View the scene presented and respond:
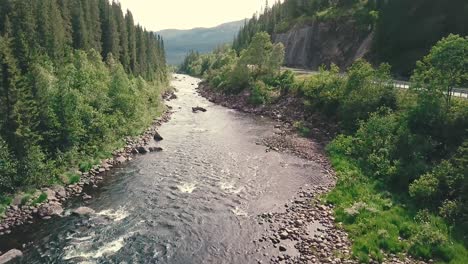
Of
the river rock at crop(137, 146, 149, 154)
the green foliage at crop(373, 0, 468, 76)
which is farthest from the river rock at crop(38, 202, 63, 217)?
the green foliage at crop(373, 0, 468, 76)

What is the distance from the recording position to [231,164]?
138ft

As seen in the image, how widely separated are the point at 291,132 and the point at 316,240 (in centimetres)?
3411

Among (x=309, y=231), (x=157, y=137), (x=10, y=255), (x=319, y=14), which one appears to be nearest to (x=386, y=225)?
(x=309, y=231)

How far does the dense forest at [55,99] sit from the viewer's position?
30156 millimetres

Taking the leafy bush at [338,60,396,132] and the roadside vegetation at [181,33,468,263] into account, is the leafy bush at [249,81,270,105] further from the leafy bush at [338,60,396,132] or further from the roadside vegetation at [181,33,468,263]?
the leafy bush at [338,60,396,132]

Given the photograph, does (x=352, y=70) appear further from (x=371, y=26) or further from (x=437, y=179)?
(x=371, y=26)

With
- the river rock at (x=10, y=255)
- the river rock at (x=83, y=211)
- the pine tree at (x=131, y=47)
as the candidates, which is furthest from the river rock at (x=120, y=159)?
the pine tree at (x=131, y=47)

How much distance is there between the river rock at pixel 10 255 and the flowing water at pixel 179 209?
0.52m

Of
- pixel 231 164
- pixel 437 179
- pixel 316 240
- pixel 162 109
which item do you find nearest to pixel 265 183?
pixel 231 164

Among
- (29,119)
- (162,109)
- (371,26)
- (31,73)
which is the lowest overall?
(162,109)

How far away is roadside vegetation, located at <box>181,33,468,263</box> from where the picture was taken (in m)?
24.2

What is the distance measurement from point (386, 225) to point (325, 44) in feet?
304

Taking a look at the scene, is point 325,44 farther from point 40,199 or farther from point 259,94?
point 40,199

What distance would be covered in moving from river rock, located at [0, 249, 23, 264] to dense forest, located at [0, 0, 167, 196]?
9.15 metres
